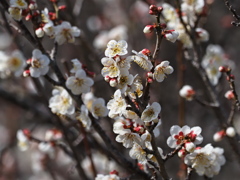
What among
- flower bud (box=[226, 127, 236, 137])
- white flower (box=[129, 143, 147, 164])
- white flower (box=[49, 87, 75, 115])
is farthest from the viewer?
flower bud (box=[226, 127, 236, 137])

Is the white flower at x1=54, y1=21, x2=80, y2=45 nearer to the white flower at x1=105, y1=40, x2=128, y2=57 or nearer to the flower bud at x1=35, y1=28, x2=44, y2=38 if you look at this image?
the flower bud at x1=35, y1=28, x2=44, y2=38

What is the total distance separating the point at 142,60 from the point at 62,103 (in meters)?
0.73

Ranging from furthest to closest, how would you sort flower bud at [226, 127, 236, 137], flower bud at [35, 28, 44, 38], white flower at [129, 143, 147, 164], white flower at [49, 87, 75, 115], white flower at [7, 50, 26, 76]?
white flower at [7, 50, 26, 76], flower bud at [226, 127, 236, 137], white flower at [49, 87, 75, 115], flower bud at [35, 28, 44, 38], white flower at [129, 143, 147, 164]

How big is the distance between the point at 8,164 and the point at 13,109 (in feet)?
3.48

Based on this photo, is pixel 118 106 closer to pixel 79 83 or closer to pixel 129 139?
pixel 129 139

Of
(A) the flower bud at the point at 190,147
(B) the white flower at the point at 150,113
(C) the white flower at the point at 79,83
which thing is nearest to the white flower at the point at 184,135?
(A) the flower bud at the point at 190,147

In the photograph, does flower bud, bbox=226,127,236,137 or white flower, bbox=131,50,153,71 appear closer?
white flower, bbox=131,50,153,71

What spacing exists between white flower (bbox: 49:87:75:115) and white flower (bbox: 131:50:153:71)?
66 centimetres

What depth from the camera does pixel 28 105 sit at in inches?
183

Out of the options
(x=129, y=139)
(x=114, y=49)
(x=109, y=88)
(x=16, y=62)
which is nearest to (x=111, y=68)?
(x=114, y=49)

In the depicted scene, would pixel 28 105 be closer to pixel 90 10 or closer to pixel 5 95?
pixel 5 95

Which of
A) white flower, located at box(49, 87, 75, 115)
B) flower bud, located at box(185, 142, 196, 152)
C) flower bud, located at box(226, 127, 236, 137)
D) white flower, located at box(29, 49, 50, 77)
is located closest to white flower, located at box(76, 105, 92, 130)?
white flower, located at box(49, 87, 75, 115)

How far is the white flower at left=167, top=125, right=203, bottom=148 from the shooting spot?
193 cm

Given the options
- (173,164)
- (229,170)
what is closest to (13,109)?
(173,164)
